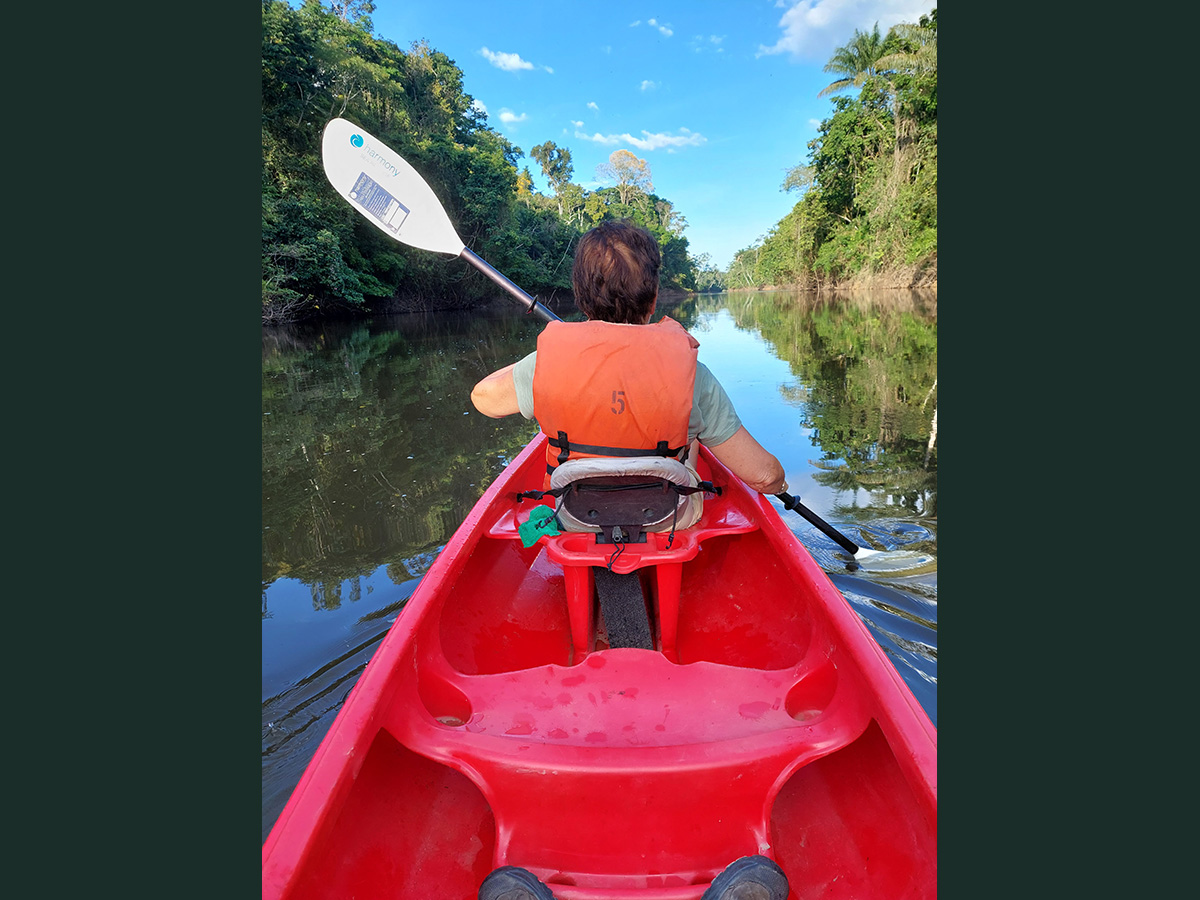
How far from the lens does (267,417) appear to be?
639cm

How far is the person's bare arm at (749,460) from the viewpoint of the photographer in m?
2.14

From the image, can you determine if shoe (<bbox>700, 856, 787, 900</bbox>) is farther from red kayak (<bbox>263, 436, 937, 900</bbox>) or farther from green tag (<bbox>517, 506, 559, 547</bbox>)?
green tag (<bbox>517, 506, 559, 547</bbox>)

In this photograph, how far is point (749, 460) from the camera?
7.08ft

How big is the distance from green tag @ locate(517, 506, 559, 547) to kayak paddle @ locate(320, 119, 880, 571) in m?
1.67

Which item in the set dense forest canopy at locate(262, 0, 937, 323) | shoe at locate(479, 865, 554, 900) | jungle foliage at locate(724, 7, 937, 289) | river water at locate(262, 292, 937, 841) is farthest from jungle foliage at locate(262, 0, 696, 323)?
shoe at locate(479, 865, 554, 900)

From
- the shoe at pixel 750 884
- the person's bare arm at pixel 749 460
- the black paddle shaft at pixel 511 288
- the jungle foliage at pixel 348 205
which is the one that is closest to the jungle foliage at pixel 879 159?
the jungle foliage at pixel 348 205

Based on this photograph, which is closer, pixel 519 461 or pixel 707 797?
pixel 707 797

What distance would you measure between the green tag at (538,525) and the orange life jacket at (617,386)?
0.84ft

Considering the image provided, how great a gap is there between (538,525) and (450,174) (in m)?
25.4

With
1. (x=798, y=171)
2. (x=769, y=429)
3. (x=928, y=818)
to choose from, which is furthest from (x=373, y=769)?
(x=798, y=171)

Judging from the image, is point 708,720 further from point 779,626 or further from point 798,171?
point 798,171

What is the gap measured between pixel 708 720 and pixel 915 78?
31.4m

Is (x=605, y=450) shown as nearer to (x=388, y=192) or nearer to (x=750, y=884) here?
(x=750, y=884)

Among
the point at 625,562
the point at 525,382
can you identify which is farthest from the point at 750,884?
the point at 525,382
